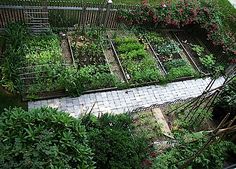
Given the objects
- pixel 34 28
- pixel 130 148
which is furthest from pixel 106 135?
pixel 34 28

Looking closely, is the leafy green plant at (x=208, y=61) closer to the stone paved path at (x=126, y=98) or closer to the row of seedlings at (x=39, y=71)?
the stone paved path at (x=126, y=98)

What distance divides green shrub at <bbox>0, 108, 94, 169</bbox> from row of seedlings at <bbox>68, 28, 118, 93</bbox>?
3937 millimetres

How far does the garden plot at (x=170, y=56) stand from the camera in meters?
12.8

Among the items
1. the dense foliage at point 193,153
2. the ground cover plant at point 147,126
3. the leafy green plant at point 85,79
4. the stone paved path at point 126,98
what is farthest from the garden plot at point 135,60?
the dense foliage at point 193,153

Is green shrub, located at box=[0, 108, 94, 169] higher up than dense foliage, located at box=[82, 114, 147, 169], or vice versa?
green shrub, located at box=[0, 108, 94, 169]

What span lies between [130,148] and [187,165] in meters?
1.73

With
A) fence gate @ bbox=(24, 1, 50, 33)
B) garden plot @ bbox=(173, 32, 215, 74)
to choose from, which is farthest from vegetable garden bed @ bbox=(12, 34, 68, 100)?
garden plot @ bbox=(173, 32, 215, 74)

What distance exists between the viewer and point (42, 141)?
6660 mm

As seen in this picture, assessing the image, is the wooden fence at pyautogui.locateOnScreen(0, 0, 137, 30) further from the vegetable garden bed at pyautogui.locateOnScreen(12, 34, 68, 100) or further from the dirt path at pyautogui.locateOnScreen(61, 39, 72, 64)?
the vegetable garden bed at pyautogui.locateOnScreen(12, 34, 68, 100)

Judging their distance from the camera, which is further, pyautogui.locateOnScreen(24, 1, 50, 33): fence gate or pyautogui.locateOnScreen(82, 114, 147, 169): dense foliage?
→ pyautogui.locateOnScreen(24, 1, 50, 33): fence gate

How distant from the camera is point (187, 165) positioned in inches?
354

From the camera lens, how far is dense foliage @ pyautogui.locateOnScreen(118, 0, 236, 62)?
1352 centimetres

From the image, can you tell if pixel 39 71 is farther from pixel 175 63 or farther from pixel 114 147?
pixel 175 63

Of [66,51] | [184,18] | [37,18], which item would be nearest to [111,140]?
[66,51]
